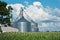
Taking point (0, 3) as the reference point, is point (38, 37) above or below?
below

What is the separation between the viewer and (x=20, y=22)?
75.8 m

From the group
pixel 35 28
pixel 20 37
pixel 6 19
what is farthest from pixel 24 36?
pixel 35 28

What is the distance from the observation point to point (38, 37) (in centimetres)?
1788

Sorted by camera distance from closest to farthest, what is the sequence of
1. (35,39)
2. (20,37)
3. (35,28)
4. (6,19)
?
(35,39), (20,37), (6,19), (35,28)

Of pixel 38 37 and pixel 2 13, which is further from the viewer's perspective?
pixel 2 13

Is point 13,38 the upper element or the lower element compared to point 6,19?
lower

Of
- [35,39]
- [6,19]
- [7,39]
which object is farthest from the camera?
[6,19]

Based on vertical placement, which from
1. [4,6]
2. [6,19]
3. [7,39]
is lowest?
[7,39]

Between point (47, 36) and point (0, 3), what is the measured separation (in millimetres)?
37873

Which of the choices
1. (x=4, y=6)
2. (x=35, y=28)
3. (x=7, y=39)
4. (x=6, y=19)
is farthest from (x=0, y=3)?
(x=7, y=39)

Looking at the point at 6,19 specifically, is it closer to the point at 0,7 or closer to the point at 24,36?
the point at 0,7

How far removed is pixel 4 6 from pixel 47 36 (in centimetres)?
3752

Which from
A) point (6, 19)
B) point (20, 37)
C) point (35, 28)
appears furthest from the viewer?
point (35, 28)

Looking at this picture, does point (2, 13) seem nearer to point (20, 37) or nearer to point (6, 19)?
point (6, 19)
